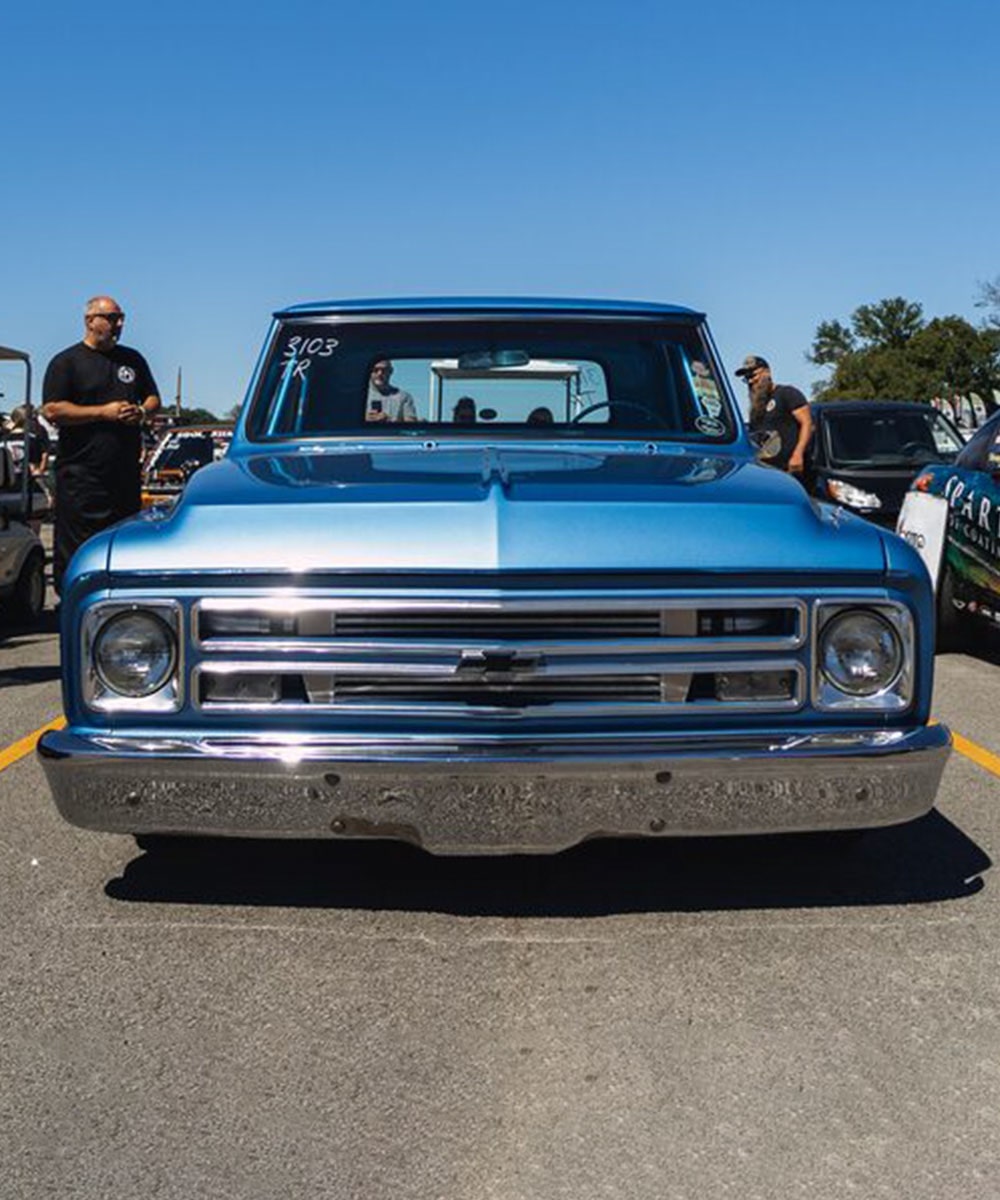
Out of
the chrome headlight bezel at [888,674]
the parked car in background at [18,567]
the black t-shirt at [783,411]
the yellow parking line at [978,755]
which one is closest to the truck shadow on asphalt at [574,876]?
the chrome headlight bezel at [888,674]

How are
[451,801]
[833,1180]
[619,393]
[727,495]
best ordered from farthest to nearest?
[619,393], [727,495], [451,801], [833,1180]

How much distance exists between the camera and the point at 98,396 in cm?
766

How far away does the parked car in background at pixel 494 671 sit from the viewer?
11.6ft

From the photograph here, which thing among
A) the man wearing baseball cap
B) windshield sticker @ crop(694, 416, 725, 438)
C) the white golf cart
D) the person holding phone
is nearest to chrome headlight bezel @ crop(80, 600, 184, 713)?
the person holding phone

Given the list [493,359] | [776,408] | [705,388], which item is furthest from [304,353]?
[776,408]

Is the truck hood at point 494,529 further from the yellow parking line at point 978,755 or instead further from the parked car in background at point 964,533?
the parked car in background at point 964,533

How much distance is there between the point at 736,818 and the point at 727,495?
823mm

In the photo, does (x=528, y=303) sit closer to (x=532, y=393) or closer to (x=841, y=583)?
(x=532, y=393)

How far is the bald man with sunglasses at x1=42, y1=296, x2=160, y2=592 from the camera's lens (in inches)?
300

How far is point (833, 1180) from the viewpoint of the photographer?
8.68ft

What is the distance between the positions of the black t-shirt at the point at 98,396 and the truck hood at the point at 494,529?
386 centimetres

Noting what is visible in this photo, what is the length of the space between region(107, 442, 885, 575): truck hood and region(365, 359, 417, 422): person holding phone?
1.13m

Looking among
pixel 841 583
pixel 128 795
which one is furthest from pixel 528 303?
pixel 128 795

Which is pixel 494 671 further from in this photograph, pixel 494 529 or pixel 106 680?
pixel 106 680
